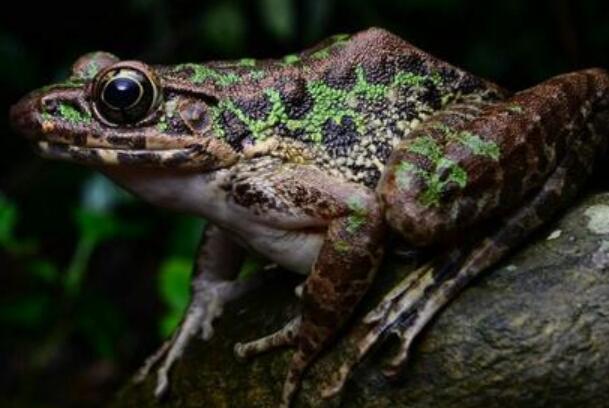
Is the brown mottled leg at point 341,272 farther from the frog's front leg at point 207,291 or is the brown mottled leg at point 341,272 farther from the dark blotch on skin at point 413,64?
the frog's front leg at point 207,291

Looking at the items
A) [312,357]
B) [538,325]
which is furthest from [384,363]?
[538,325]

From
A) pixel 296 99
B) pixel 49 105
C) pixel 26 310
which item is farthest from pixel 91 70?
pixel 26 310

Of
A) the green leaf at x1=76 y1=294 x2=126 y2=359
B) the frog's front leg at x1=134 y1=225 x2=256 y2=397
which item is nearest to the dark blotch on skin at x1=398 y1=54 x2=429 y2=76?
the frog's front leg at x1=134 y1=225 x2=256 y2=397

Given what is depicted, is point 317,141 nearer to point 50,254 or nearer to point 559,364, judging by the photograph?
point 559,364

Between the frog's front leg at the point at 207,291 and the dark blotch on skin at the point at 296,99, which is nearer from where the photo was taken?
the dark blotch on skin at the point at 296,99

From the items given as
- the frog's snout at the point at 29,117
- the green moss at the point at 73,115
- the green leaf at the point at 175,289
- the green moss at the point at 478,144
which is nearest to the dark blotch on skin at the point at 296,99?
the green moss at the point at 478,144

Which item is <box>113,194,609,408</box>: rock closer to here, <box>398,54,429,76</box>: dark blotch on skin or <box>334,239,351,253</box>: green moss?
<box>334,239,351,253</box>: green moss

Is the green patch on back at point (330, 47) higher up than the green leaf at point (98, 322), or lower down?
higher up
